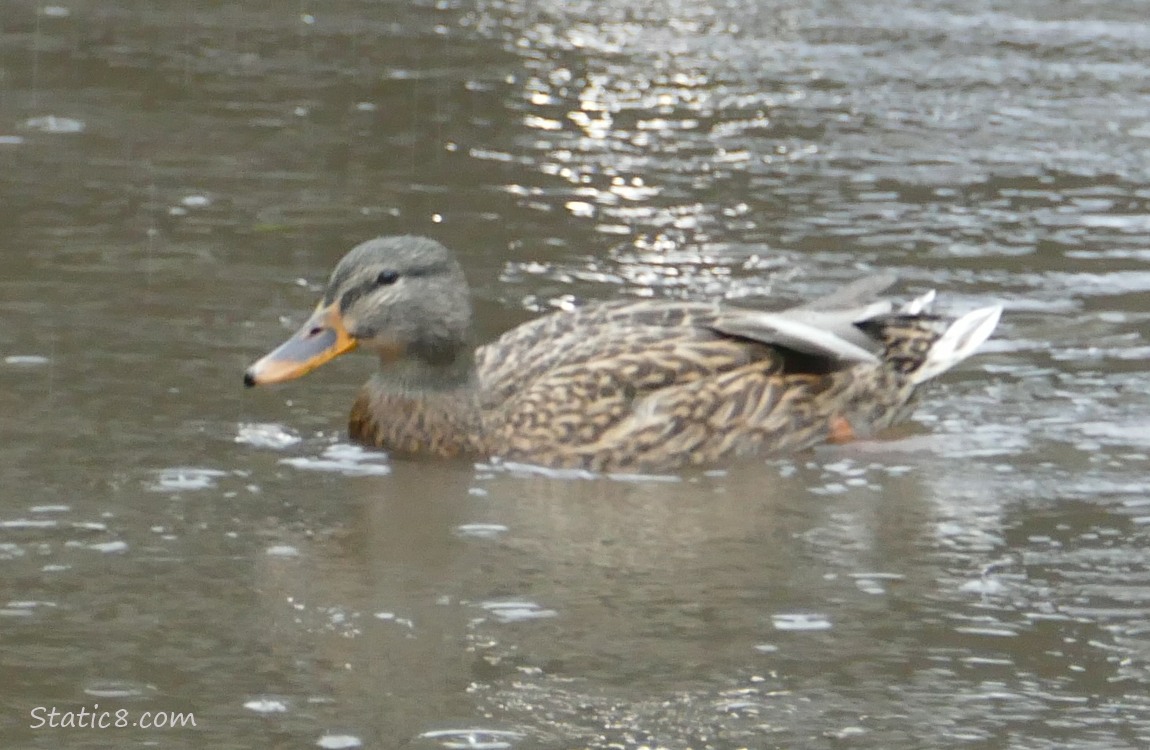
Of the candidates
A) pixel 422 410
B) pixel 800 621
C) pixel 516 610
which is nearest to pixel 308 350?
pixel 422 410

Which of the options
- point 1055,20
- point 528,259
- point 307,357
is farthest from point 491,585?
point 1055,20

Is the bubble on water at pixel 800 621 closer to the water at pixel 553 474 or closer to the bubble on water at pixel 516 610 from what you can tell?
the water at pixel 553 474

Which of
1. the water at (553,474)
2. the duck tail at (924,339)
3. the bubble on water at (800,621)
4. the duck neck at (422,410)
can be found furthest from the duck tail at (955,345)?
the bubble on water at (800,621)

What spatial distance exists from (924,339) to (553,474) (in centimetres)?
181

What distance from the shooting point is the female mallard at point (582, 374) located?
852 cm

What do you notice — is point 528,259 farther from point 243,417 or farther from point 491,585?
point 491,585

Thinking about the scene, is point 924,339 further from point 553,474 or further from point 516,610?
point 516,610

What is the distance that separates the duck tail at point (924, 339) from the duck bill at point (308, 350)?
6.72ft

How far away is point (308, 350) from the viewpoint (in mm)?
8453

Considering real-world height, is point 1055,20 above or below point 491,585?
above

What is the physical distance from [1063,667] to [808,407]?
8.58 feet

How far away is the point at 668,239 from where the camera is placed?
11469 millimetres

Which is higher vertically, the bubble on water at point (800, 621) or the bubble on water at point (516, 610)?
the bubble on water at point (800, 621)

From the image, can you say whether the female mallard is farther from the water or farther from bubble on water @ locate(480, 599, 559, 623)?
bubble on water @ locate(480, 599, 559, 623)
